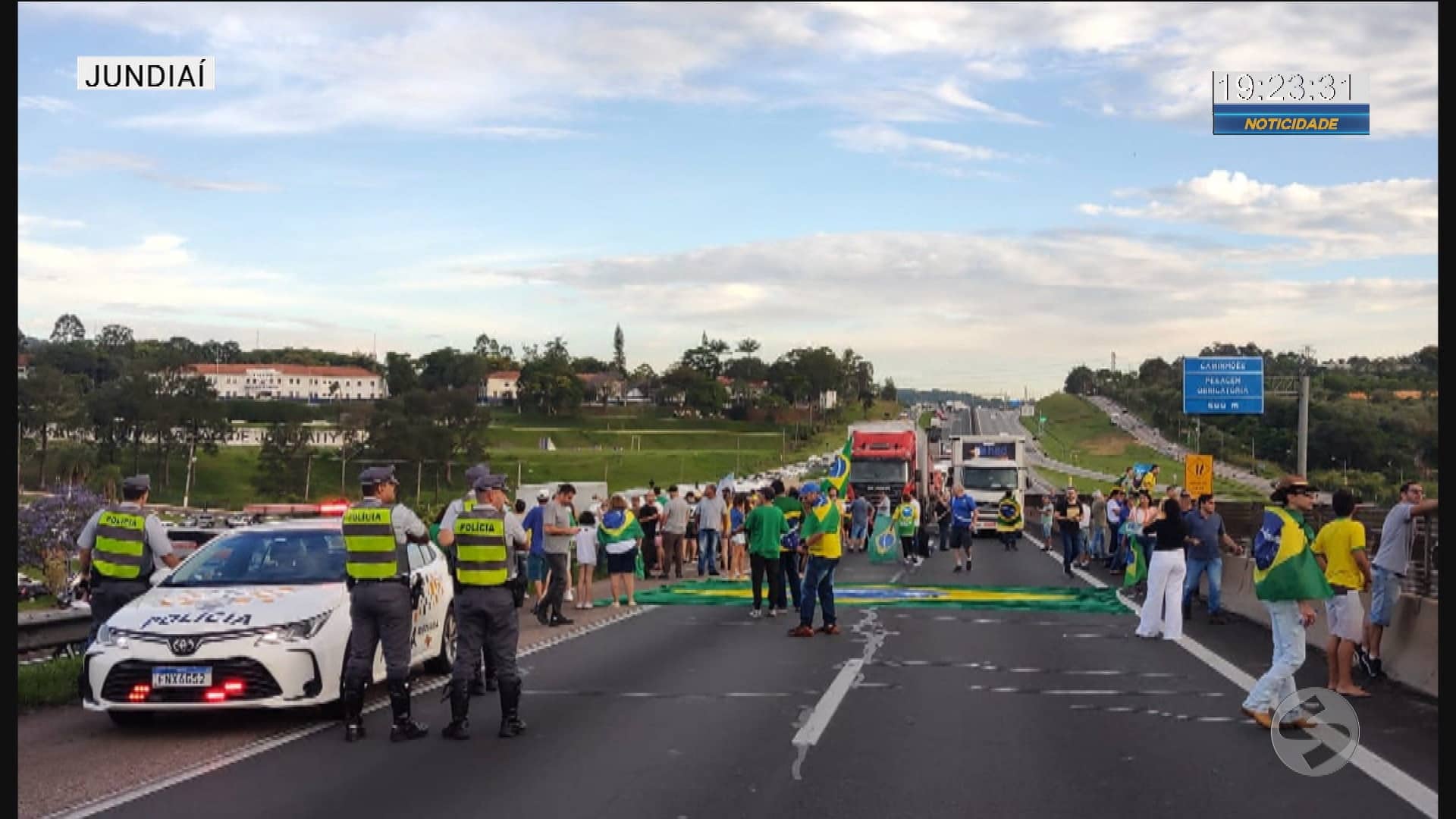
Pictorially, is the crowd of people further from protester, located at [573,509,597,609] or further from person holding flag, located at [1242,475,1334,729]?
protester, located at [573,509,597,609]

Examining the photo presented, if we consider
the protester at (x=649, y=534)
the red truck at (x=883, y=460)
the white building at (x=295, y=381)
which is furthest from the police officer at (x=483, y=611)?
the white building at (x=295, y=381)

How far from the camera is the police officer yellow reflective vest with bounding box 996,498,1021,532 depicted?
34.4m

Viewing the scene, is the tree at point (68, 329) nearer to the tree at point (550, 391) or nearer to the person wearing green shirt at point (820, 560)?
the tree at point (550, 391)

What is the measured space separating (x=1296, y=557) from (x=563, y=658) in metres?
7.31

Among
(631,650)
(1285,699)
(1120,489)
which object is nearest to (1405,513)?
(1285,699)

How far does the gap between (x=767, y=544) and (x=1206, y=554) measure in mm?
5719

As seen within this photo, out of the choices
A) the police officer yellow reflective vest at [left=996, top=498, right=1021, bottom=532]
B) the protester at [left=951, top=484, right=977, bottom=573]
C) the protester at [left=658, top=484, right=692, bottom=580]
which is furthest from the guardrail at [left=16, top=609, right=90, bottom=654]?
the police officer yellow reflective vest at [left=996, top=498, right=1021, bottom=532]

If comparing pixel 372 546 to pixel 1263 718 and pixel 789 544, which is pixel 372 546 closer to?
pixel 1263 718

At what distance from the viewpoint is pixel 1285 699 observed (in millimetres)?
10445

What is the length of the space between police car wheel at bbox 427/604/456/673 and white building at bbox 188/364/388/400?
152145 millimetres

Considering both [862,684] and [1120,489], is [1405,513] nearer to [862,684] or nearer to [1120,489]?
[862,684]

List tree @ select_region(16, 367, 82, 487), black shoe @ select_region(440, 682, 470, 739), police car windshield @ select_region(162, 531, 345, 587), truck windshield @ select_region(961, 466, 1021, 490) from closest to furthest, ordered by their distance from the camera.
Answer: black shoe @ select_region(440, 682, 470, 739) < police car windshield @ select_region(162, 531, 345, 587) < truck windshield @ select_region(961, 466, 1021, 490) < tree @ select_region(16, 367, 82, 487)

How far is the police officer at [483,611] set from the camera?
9914 millimetres

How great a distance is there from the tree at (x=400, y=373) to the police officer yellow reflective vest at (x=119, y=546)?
117 meters
